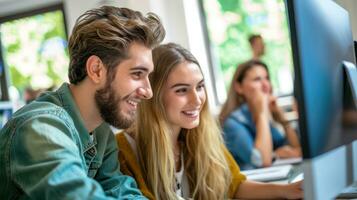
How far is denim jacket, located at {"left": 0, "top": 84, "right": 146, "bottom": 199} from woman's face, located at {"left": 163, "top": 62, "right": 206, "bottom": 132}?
387mm

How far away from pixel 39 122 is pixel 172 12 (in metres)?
2.87

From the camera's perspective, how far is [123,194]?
118cm

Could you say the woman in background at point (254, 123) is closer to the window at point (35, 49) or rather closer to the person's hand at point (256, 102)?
the person's hand at point (256, 102)

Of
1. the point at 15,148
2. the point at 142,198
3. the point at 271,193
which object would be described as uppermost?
the point at 15,148

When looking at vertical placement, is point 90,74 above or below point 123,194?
above

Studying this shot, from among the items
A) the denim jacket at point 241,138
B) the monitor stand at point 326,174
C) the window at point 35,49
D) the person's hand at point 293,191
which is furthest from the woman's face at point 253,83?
the window at point 35,49

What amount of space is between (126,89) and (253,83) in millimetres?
1656

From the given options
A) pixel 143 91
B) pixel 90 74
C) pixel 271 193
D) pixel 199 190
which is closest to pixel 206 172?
pixel 199 190

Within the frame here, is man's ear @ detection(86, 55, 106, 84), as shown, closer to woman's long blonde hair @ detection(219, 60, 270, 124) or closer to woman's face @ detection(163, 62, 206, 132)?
woman's face @ detection(163, 62, 206, 132)

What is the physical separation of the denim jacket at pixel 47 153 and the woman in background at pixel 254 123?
1338mm

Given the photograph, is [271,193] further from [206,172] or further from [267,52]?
[267,52]

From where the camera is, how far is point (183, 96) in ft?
4.80

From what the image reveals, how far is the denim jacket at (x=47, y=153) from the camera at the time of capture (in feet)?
2.50

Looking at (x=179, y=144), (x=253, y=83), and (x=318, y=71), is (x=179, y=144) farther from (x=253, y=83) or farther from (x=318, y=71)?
(x=253, y=83)
